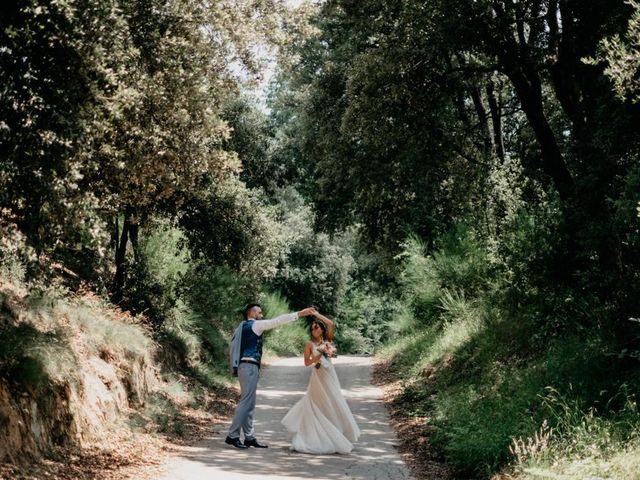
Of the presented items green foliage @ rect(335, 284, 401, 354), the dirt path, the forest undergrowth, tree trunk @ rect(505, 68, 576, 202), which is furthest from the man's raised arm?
green foliage @ rect(335, 284, 401, 354)

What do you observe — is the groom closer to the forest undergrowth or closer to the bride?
the bride

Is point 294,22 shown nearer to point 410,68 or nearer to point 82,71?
point 410,68

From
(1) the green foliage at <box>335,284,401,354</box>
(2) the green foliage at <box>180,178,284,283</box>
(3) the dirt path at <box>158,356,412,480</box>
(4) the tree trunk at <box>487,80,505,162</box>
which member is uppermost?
(4) the tree trunk at <box>487,80,505,162</box>

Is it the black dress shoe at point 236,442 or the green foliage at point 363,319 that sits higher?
the black dress shoe at point 236,442

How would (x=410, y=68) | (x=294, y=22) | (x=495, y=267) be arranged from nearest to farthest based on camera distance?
(x=294, y=22)
(x=410, y=68)
(x=495, y=267)

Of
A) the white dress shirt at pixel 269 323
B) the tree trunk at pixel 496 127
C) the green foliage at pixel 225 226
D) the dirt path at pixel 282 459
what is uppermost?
the tree trunk at pixel 496 127

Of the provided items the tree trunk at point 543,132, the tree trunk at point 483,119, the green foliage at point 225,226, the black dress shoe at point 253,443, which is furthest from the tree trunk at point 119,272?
the tree trunk at point 483,119

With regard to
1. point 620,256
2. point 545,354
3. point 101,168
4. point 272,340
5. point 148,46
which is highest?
point 148,46

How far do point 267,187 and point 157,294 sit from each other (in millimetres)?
12193

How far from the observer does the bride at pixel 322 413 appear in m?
10.0

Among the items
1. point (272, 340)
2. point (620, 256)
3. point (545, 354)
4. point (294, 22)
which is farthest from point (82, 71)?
point (272, 340)

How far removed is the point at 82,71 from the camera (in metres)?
6.85

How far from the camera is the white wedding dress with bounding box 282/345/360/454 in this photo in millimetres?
10016

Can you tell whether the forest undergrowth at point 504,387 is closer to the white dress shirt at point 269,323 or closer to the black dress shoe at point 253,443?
the black dress shoe at point 253,443
